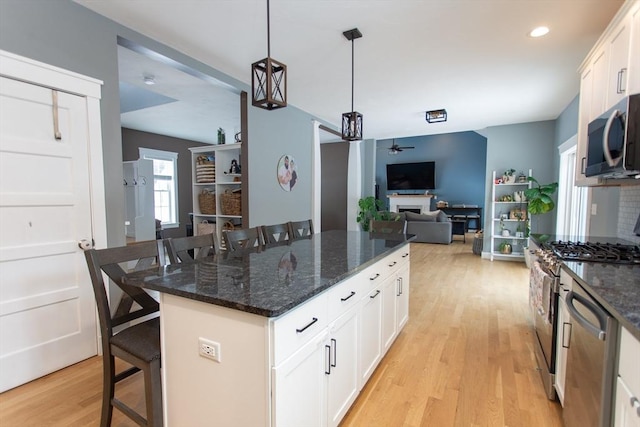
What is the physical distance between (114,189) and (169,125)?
429 cm

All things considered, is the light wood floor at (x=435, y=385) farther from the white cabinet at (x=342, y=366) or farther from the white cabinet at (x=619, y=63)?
the white cabinet at (x=619, y=63)

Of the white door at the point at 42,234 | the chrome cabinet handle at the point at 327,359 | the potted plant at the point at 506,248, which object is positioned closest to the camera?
the chrome cabinet handle at the point at 327,359

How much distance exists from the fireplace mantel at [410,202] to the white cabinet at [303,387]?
8.89 m

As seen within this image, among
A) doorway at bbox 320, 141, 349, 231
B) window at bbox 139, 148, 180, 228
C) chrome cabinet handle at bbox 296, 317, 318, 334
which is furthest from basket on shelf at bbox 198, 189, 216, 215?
doorway at bbox 320, 141, 349, 231

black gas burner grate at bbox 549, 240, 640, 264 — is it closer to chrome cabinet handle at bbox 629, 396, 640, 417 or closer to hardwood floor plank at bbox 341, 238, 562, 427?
hardwood floor plank at bbox 341, 238, 562, 427

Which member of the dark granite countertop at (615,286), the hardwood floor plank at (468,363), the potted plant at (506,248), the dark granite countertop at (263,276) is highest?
the dark granite countertop at (615,286)

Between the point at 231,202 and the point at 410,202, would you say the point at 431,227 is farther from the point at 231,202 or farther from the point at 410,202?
the point at 231,202

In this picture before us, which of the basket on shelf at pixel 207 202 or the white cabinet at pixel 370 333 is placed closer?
the white cabinet at pixel 370 333

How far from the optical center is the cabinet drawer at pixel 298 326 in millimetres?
1106

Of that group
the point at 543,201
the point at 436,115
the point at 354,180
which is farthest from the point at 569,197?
the point at 354,180

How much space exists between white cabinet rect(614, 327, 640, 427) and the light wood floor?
0.90 m

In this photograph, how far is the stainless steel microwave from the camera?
158 centimetres

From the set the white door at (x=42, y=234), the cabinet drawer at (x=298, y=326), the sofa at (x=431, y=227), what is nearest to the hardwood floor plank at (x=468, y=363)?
the cabinet drawer at (x=298, y=326)

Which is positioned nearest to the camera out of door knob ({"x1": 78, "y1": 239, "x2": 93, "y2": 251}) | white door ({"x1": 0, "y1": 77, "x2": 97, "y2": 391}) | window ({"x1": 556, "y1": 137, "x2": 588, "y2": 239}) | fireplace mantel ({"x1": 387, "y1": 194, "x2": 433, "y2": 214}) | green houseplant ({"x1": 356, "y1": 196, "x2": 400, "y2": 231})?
white door ({"x1": 0, "y1": 77, "x2": 97, "y2": 391})
